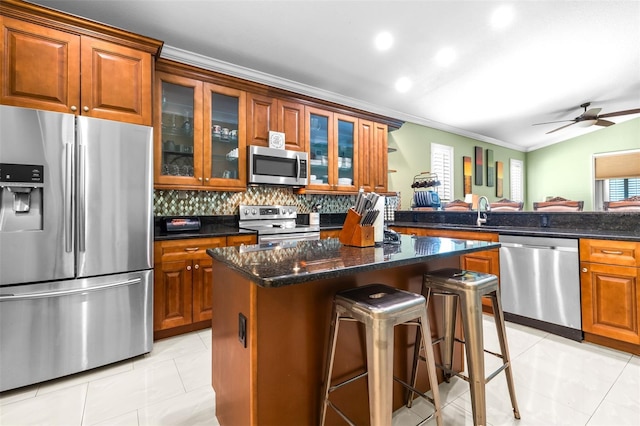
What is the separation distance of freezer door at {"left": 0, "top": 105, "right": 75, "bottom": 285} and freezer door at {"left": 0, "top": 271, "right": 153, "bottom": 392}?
131mm

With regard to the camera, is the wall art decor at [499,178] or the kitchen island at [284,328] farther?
the wall art decor at [499,178]

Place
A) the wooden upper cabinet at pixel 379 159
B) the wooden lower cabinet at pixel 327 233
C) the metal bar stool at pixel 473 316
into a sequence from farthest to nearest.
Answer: the wooden upper cabinet at pixel 379 159 < the wooden lower cabinet at pixel 327 233 < the metal bar stool at pixel 473 316

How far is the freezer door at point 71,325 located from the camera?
6.10 feet

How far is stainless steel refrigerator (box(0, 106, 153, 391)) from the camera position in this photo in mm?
1854

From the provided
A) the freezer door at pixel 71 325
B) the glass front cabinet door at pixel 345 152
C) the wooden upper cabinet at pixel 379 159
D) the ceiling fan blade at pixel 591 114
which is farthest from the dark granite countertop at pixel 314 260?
the ceiling fan blade at pixel 591 114

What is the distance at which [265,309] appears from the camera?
117 centimetres

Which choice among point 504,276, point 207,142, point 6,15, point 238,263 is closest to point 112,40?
point 6,15

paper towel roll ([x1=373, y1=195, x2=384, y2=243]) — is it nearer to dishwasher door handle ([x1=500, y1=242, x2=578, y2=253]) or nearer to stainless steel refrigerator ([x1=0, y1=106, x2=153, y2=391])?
dishwasher door handle ([x1=500, y1=242, x2=578, y2=253])

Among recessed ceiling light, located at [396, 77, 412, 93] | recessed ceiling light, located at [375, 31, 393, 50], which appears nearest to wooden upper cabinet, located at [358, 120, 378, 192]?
recessed ceiling light, located at [396, 77, 412, 93]

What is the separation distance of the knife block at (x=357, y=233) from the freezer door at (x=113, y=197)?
5.20ft

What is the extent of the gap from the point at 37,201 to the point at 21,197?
0.26 feet

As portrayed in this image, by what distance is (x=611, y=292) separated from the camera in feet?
7.77

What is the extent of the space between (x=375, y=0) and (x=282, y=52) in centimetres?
109

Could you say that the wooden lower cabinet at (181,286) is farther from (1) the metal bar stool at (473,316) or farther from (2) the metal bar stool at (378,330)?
(1) the metal bar stool at (473,316)
